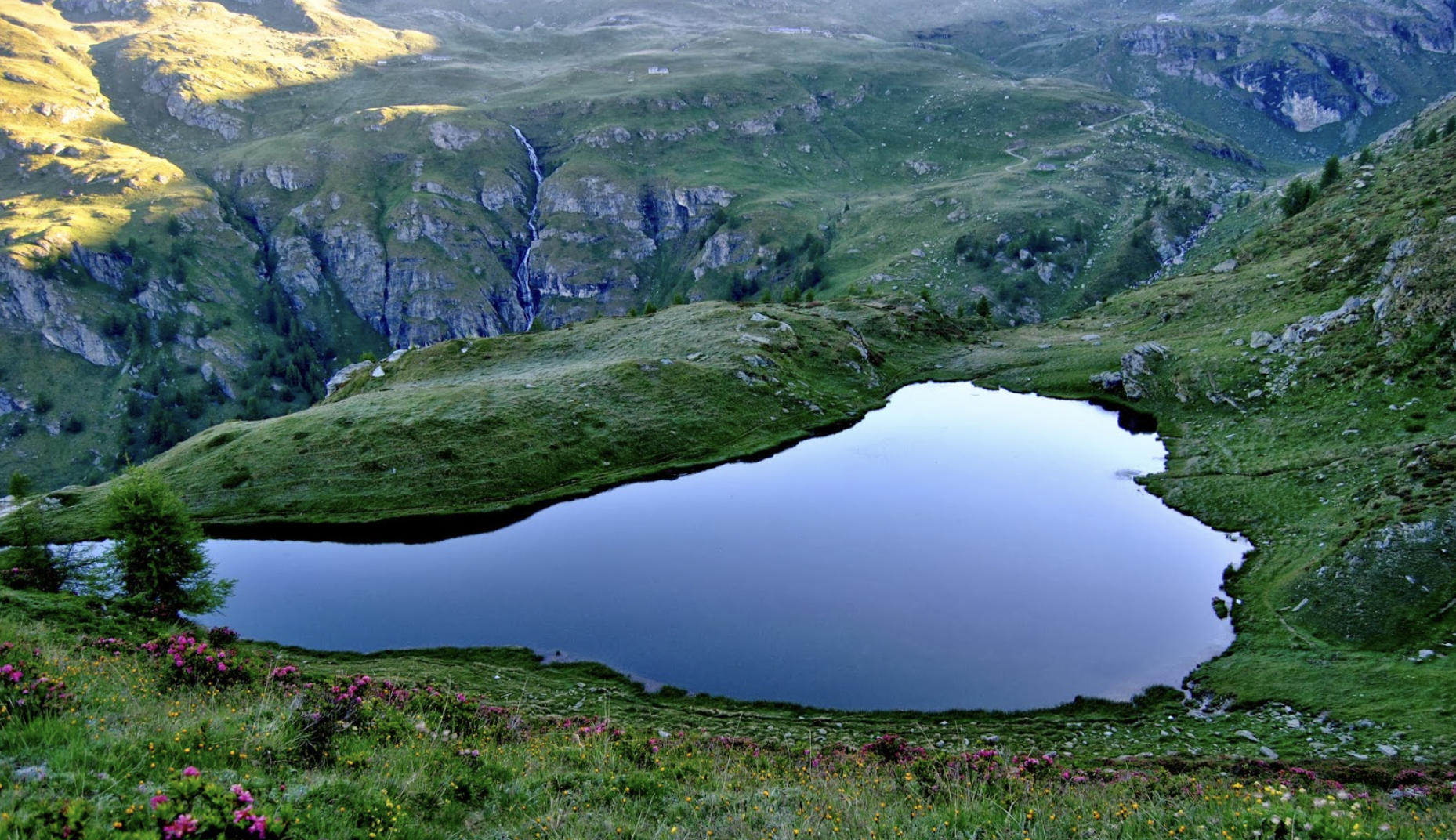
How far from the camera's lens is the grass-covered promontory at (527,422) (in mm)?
64875

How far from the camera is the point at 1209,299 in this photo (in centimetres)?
9875

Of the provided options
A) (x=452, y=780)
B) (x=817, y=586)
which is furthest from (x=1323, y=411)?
(x=452, y=780)

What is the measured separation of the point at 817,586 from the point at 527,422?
142 ft

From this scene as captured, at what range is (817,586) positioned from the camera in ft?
149

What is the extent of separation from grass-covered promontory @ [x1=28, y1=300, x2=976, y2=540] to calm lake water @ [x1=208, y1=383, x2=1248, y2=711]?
6.35 m

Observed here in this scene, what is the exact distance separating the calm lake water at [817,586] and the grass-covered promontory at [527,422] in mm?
6348

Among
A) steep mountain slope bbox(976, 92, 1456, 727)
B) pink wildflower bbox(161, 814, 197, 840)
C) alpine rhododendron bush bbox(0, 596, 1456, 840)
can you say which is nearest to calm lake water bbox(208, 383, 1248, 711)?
steep mountain slope bbox(976, 92, 1456, 727)

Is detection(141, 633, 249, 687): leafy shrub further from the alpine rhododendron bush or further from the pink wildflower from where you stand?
the pink wildflower

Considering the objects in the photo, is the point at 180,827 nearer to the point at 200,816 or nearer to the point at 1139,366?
the point at 200,816

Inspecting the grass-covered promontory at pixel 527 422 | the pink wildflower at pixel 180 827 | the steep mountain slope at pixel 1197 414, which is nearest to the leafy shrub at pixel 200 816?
the pink wildflower at pixel 180 827

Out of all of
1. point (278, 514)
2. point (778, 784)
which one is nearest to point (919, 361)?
point (278, 514)

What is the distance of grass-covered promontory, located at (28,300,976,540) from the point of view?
6488 centimetres

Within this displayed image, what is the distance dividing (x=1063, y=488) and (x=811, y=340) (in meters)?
51.0

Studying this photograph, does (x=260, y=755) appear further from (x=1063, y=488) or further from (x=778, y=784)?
(x=1063, y=488)
